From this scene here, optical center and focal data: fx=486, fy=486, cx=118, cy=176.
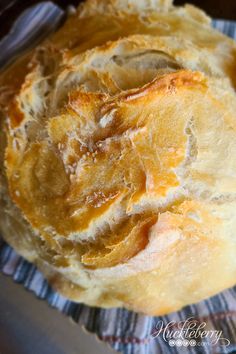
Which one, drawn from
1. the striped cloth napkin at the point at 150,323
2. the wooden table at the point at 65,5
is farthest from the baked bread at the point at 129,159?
the wooden table at the point at 65,5

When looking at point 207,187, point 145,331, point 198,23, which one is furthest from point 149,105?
point 145,331

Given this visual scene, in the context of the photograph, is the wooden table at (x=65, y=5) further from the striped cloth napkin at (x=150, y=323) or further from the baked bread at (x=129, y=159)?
the striped cloth napkin at (x=150, y=323)

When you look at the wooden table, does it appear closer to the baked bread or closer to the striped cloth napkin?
the baked bread

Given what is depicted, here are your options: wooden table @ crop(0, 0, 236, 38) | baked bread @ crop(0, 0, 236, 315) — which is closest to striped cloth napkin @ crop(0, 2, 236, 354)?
baked bread @ crop(0, 0, 236, 315)

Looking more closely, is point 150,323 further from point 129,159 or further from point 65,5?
point 65,5

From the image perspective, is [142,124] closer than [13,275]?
Yes

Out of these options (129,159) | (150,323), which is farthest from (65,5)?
(150,323)

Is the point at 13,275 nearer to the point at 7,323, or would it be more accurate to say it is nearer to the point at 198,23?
the point at 7,323

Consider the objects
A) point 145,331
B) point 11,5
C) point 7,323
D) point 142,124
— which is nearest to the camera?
point 142,124
